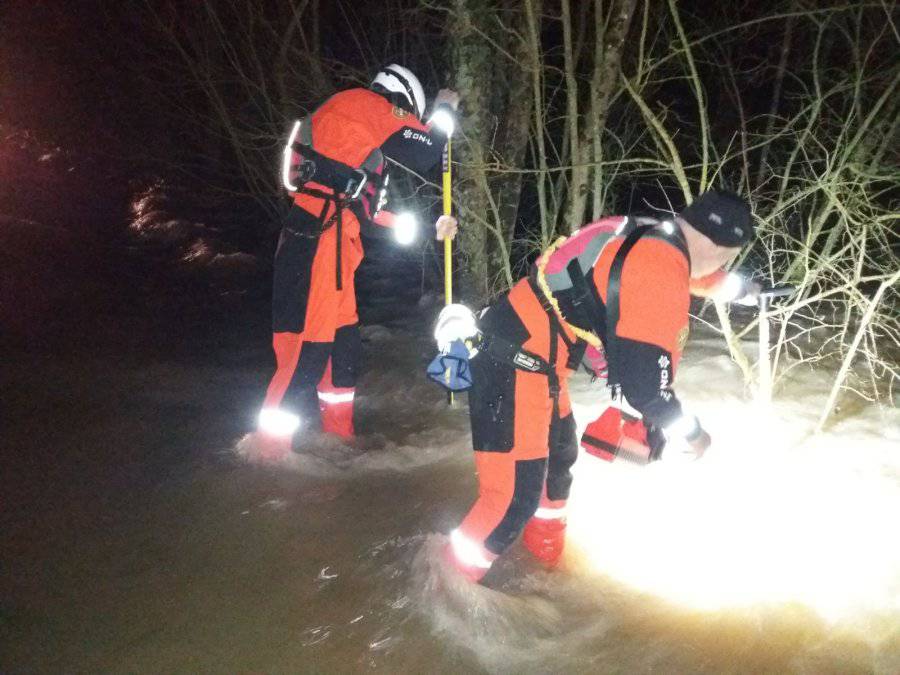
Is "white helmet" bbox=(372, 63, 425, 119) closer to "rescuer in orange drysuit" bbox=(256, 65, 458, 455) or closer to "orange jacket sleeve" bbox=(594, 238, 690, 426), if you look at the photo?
"rescuer in orange drysuit" bbox=(256, 65, 458, 455)

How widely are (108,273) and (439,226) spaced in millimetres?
7171

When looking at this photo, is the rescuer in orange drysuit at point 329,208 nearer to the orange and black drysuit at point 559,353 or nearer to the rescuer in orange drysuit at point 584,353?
the rescuer in orange drysuit at point 584,353

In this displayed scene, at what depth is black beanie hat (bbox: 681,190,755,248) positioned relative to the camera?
2.31 metres

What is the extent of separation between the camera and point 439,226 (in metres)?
3.95

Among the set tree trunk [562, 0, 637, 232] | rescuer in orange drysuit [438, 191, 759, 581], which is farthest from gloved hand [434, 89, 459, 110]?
rescuer in orange drysuit [438, 191, 759, 581]

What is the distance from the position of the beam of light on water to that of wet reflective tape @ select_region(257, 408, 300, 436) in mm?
1742

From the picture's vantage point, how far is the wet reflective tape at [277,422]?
3.92m

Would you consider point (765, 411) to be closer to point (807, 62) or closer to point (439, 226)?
point (439, 226)

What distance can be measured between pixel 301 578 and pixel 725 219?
238 cm

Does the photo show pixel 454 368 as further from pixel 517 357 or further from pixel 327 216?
pixel 327 216

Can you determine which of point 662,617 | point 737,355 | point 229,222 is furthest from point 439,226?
point 229,222

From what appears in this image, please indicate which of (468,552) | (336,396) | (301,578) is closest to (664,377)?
(468,552)

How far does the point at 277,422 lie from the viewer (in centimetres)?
393

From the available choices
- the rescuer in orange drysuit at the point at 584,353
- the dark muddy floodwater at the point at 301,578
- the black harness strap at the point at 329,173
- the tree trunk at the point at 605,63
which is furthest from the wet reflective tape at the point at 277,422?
the tree trunk at the point at 605,63
